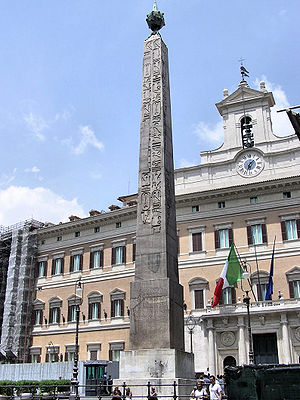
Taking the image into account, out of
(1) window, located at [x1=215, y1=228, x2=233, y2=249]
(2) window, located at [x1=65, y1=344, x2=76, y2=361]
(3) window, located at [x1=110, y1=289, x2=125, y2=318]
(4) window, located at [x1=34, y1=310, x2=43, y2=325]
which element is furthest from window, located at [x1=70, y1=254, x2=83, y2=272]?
(1) window, located at [x1=215, y1=228, x2=233, y2=249]

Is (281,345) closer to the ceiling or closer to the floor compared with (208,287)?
closer to the floor

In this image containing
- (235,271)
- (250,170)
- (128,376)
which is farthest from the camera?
(250,170)

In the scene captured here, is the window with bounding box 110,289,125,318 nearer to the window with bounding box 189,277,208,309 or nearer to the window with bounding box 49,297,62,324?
the window with bounding box 49,297,62,324

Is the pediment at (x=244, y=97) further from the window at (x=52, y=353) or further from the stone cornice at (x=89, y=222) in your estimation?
the window at (x=52, y=353)

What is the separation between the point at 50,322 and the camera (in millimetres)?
35875

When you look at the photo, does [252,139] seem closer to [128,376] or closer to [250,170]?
[250,170]

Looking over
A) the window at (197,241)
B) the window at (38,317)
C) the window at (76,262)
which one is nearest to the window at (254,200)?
the window at (197,241)

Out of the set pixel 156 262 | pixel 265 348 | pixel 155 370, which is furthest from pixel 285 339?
pixel 155 370

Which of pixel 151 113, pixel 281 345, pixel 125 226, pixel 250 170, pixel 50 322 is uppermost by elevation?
pixel 250 170

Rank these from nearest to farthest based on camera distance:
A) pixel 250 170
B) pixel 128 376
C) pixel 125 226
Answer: pixel 128 376 < pixel 250 170 < pixel 125 226

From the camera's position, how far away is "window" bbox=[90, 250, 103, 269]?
3506 centimetres

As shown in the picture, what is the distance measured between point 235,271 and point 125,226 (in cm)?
1068

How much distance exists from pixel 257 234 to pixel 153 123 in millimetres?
16180

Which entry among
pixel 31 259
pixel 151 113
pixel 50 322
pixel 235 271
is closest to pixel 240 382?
pixel 151 113
